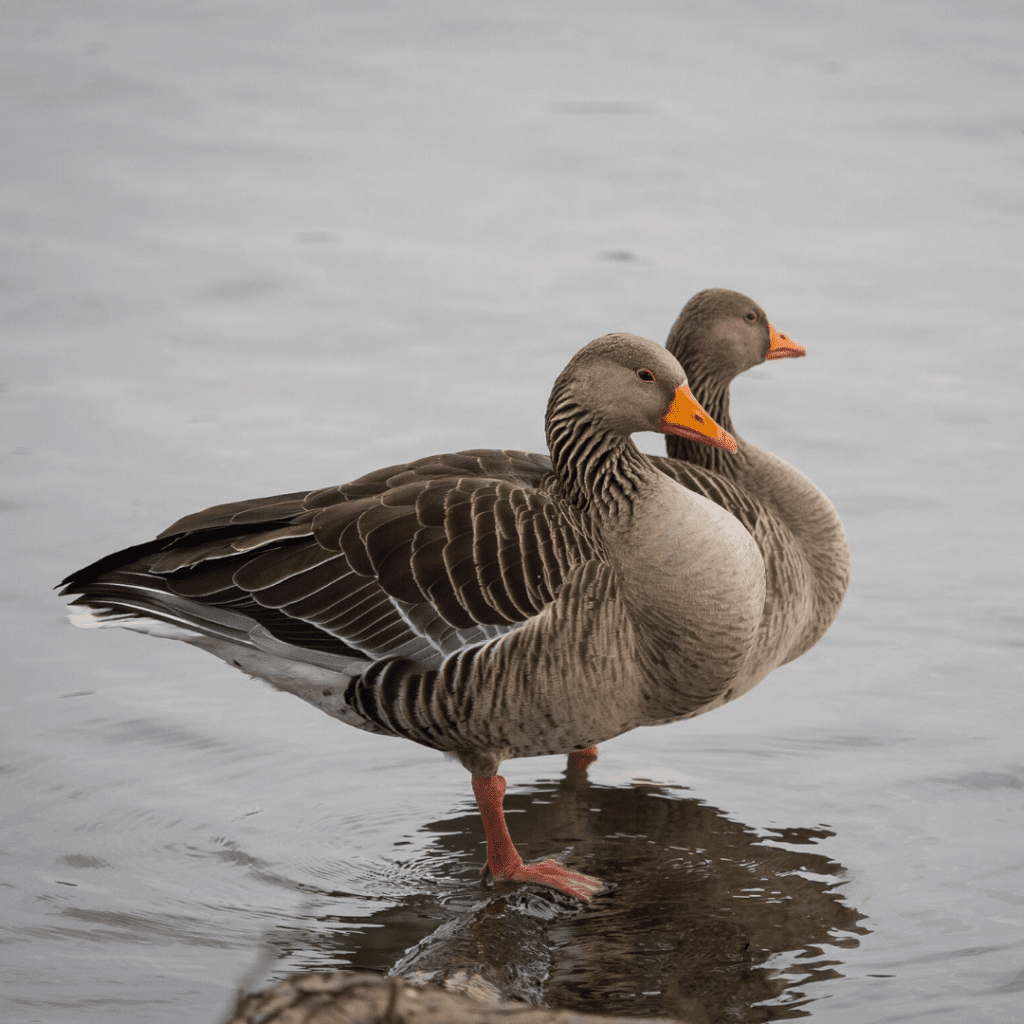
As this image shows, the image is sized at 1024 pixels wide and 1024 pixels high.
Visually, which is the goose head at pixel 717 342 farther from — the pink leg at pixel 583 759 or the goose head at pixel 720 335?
the pink leg at pixel 583 759

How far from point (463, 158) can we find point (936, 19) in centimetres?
551

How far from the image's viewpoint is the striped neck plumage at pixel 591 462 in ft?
19.3

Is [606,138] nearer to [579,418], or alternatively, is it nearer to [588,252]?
[588,252]

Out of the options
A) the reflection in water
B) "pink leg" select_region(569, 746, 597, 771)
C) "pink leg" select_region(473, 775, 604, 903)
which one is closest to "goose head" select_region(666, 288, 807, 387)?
"pink leg" select_region(569, 746, 597, 771)

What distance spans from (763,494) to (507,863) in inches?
81.8

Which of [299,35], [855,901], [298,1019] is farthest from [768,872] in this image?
[299,35]

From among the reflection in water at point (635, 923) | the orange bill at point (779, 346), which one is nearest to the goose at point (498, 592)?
the reflection in water at point (635, 923)

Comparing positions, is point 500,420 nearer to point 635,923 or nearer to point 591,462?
point 591,462

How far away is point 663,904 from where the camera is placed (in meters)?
5.61

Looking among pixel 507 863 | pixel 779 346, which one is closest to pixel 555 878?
pixel 507 863

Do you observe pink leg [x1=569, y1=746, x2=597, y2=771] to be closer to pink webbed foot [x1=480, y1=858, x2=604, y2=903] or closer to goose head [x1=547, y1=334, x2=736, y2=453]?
pink webbed foot [x1=480, y1=858, x2=604, y2=903]

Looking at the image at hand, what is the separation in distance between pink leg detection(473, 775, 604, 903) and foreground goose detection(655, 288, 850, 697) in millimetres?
1098

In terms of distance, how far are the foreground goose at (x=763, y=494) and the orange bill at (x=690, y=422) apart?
0.51m

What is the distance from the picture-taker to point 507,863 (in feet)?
18.8
